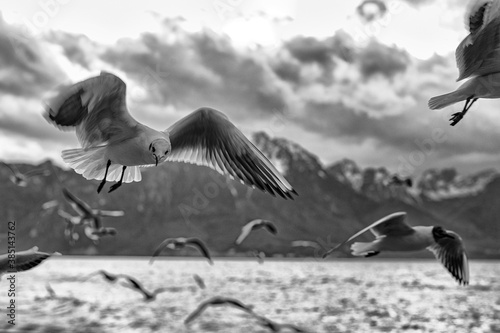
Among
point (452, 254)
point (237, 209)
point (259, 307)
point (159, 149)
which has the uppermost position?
point (237, 209)

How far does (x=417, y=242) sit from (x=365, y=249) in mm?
662

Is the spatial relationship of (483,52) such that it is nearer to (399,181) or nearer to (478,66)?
(478,66)

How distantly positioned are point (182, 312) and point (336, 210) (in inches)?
3999

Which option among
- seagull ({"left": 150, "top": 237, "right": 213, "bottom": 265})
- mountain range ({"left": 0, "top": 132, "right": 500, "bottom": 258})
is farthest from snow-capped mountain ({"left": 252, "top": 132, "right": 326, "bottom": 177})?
seagull ({"left": 150, "top": 237, "right": 213, "bottom": 265})

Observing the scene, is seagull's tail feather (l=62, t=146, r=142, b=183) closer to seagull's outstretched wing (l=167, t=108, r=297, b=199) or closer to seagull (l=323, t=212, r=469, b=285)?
seagull's outstretched wing (l=167, t=108, r=297, b=199)

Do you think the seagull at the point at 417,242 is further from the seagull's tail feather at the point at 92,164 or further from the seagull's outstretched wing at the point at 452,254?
the seagull's tail feather at the point at 92,164

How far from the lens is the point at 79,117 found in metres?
2.39

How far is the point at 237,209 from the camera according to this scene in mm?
113750

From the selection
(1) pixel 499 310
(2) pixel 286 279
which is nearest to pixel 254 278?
(2) pixel 286 279

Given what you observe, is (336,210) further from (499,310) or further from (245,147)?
(245,147)

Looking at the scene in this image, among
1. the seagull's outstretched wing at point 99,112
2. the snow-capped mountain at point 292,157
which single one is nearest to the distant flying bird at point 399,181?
the seagull's outstretched wing at point 99,112

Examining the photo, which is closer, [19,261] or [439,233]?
[19,261]

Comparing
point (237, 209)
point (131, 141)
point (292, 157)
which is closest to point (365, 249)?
point (131, 141)

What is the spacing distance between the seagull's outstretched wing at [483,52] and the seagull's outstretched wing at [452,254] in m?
2.68
